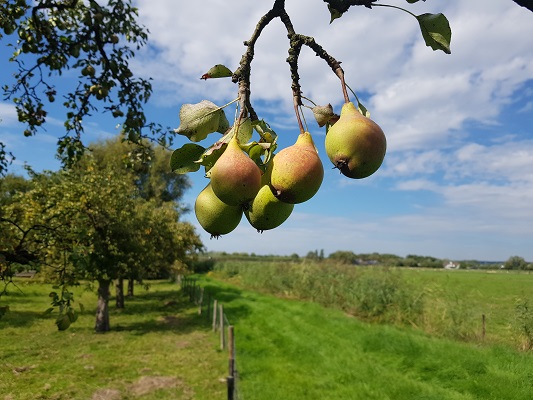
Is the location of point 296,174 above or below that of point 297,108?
below

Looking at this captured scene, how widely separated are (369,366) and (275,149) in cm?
1309

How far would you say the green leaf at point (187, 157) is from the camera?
1.01m

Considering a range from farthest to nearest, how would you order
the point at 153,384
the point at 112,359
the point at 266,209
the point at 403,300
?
1. the point at 403,300
2. the point at 112,359
3. the point at 153,384
4. the point at 266,209

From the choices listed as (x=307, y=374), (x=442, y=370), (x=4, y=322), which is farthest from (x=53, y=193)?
(x=442, y=370)

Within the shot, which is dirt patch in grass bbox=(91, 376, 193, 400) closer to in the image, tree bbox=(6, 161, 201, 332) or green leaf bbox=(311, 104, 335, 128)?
tree bbox=(6, 161, 201, 332)

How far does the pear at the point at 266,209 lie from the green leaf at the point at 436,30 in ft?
1.63

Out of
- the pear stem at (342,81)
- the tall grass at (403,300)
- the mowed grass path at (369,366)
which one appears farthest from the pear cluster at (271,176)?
the tall grass at (403,300)

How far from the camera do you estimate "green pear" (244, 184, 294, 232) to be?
37.6 inches

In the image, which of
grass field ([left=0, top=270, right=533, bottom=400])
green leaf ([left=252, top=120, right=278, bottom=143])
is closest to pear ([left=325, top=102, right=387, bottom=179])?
green leaf ([left=252, top=120, right=278, bottom=143])

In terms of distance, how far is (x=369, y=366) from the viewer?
12562 millimetres

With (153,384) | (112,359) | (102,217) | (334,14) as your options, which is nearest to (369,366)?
(153,384)

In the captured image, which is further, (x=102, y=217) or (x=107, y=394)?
(x=102, y=217)

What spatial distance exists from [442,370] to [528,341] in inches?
136

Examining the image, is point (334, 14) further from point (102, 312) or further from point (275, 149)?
point (102, 312)
